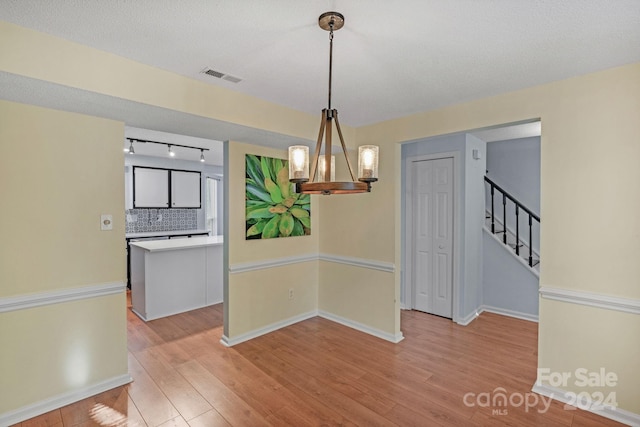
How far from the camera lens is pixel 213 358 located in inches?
119

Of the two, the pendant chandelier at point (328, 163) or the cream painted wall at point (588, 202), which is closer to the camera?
the pendant chandelier at point (328, 163)

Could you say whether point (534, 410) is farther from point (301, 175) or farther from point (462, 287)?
point (301, 175)

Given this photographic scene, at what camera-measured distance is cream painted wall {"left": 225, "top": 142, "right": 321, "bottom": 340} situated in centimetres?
338

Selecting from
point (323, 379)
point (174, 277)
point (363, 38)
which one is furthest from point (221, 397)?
point (363, 38)

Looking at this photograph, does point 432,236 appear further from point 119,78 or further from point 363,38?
point 119,78

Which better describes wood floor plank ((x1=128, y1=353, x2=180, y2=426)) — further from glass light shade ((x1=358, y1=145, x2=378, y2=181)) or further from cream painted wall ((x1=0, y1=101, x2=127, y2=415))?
glass light shade ((x1=358, y1=145, x2=378, y2=181))

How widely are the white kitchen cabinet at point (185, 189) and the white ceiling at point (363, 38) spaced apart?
4.41 metres

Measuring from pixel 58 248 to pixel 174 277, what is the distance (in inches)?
79.6

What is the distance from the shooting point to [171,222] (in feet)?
22.4

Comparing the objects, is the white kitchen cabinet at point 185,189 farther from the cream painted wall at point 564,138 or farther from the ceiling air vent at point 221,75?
the ceiling air vent at point 221,75

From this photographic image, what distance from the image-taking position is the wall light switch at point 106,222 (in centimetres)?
254

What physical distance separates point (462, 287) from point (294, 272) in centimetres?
A: 214

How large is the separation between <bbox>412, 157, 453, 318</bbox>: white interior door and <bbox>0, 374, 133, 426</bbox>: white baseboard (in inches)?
139

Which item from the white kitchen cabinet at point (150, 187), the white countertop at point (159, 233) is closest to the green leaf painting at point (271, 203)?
the white countertop at point (159, 233)
